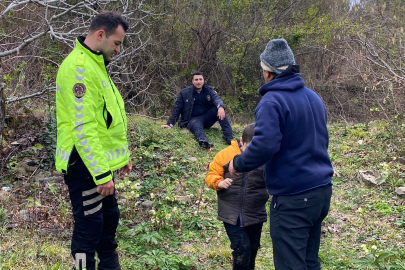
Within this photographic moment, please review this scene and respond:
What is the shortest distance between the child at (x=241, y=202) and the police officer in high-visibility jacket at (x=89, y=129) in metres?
0.81

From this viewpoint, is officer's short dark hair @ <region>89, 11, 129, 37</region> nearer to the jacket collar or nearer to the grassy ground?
the jacket collar

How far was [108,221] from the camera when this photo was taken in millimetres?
2828

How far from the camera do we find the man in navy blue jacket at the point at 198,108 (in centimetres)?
790

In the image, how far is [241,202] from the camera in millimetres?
2900

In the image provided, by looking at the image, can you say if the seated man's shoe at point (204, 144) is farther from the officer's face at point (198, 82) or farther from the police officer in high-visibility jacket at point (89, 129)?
the police officer in high-visibility jacket at point (89, 129)

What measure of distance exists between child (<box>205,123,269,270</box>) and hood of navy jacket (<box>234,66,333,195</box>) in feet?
1.56

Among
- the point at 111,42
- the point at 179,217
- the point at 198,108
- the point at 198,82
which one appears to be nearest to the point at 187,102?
the point at 198,108

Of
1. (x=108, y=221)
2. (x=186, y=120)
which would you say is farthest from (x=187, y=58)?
(x=108, y=221)

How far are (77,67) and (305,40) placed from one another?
1263 centimetres

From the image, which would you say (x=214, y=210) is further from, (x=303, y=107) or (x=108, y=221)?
(x=303, y=107)

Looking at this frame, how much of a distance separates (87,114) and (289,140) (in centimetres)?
132

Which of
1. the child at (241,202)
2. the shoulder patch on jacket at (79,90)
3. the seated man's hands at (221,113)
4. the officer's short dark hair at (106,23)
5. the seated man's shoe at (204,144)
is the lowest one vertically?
the seated man's shoe at (204,144)

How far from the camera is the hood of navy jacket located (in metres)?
2.31

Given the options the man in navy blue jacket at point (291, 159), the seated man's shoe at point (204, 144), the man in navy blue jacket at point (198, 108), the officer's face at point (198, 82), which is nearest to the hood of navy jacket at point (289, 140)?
the man in navy blue jacket at point (291, 159)
